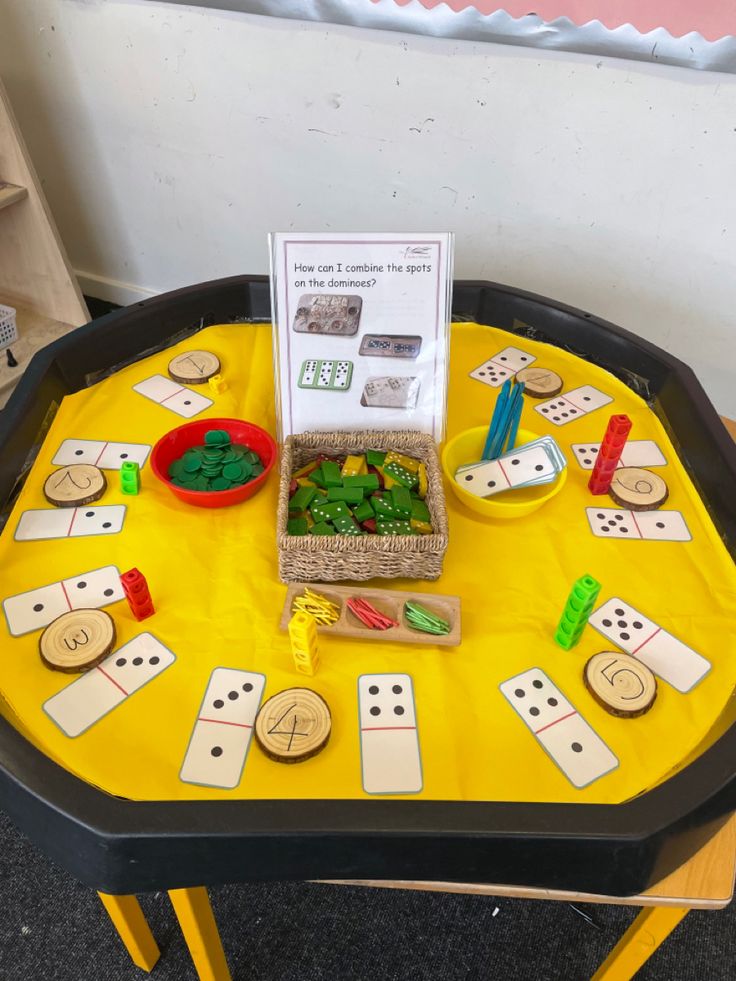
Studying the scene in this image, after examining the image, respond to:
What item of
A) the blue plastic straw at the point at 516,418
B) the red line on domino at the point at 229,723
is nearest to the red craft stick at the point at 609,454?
the blue plastic straw at the point at 516,418

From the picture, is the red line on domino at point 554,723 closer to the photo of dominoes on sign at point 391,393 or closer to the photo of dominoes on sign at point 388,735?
the photo of dominoes on sign at point 388,735

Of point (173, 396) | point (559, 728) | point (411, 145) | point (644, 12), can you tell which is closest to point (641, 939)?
point (559, 728)

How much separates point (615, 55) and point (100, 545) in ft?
4.00

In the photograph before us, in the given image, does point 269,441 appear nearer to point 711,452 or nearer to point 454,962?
point 711,452

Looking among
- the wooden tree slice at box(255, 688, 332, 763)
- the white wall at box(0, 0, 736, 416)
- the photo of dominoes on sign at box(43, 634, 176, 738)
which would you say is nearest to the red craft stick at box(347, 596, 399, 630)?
the wooden tree slice at box(255, 688, 332, 763)

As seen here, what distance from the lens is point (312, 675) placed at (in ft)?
2.55

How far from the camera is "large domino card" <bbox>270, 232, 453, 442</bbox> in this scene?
94cm

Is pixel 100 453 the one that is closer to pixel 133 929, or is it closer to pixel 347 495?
pixel 347 495

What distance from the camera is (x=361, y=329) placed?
0.98 metres

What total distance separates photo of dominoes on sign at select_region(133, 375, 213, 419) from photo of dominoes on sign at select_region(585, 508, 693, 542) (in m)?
0.62

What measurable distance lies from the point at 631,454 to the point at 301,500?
51cm

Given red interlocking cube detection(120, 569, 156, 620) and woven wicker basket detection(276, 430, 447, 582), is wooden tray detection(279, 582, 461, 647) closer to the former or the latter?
woven wicker basket detection(276, 430, 447, 582)

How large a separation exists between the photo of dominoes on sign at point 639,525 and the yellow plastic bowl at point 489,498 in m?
0.07

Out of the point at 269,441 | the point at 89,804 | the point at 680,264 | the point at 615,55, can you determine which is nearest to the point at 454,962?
the point at 89,804
